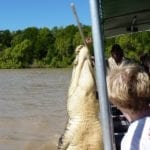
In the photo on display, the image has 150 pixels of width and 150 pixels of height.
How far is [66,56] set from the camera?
8550cm

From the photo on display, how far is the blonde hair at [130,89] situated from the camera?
2750 mm

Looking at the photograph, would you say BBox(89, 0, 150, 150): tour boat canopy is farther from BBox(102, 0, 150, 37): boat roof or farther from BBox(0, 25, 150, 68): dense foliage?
BBox(0, 25, 150, 68): dense foliage

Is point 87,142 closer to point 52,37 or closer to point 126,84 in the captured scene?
point 126,84

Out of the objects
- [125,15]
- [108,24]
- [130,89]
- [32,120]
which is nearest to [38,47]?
[32,120]

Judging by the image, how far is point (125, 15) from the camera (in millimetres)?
7469

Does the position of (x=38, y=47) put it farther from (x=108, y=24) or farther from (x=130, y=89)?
(x=130, y=89)

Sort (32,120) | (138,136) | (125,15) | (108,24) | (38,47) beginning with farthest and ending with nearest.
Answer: (38,47) → (32,120) → (108,24) → (125,15) → (138,136)

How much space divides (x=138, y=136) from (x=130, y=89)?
0.23 meters

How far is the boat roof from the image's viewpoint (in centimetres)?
623

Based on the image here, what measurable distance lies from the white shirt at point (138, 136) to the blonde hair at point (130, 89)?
2.8 inches

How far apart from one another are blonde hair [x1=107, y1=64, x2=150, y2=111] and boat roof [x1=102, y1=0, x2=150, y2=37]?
2.20 m

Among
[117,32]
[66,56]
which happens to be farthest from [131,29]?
[66,56]

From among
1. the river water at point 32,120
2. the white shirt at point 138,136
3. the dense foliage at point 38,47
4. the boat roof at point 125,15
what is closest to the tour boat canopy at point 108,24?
the boat roof at point 125,15

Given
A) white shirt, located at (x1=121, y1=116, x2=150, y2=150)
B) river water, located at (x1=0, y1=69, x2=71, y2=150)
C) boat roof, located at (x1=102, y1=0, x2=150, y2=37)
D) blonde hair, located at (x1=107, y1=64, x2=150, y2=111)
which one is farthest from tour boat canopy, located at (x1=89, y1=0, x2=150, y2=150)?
river water, located at (x1=0, y1=69, x2=71, y2=150)
